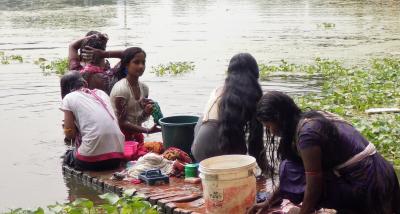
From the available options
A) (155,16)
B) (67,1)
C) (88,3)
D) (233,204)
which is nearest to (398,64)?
(233,204)

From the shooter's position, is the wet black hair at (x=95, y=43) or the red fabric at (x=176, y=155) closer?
the red fabric at (x=176, y=155)

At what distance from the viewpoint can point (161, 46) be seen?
18891mm

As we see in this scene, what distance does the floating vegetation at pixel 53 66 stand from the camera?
46.7 ft

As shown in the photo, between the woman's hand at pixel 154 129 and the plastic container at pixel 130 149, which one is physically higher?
the woman's hand at pixel 154 129

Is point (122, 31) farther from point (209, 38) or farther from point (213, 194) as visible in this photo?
point (213, 194)

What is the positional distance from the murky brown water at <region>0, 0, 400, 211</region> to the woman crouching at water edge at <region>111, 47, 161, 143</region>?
36.7 inches

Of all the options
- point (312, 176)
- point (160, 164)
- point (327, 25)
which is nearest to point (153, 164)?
point (160, 164)

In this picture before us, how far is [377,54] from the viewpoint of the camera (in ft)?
51.4

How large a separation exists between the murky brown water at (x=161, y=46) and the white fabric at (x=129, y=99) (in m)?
1.00

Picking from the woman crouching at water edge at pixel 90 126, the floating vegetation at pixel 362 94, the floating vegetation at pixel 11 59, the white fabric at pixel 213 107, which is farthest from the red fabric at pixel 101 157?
the floating vegetation at pixel 11 59

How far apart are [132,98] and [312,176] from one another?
328cm

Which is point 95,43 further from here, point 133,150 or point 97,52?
point 133,150

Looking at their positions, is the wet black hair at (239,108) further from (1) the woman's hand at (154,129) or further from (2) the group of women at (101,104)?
(1) the woman's hand at (154,129)

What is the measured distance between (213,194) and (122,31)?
18814 mm
